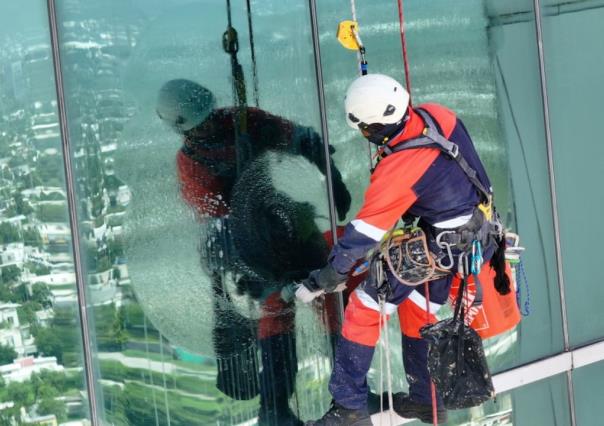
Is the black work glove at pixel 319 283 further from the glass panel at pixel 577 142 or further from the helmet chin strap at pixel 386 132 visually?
the glass panel at pixel 577 142

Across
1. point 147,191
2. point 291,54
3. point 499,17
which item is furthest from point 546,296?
point 147,191

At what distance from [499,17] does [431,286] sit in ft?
5.91

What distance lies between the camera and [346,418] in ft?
14.7

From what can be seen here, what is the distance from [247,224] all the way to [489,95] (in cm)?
161

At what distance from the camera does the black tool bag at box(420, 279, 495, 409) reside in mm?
4230

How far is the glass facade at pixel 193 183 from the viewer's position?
13.8 ft

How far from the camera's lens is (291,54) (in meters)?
4.81

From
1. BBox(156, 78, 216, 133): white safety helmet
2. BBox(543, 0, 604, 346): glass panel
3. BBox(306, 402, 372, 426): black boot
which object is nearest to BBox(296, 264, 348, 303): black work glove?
BBox(306, 402, 372, 426): black boot

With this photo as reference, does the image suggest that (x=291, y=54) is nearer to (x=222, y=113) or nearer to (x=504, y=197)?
(x=222, y=113)

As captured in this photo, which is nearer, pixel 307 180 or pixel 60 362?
pixel 60 362

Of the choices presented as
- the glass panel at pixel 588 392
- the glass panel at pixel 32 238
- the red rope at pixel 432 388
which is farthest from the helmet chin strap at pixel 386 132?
Result: the glass panel at pixel 588 392

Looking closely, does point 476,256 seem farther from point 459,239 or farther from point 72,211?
point 72,211

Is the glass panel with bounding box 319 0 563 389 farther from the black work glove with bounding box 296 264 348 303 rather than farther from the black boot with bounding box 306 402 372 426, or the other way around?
the black boot with bounding box 306 402 372 426

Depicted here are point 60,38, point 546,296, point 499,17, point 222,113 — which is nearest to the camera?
point 60,38
